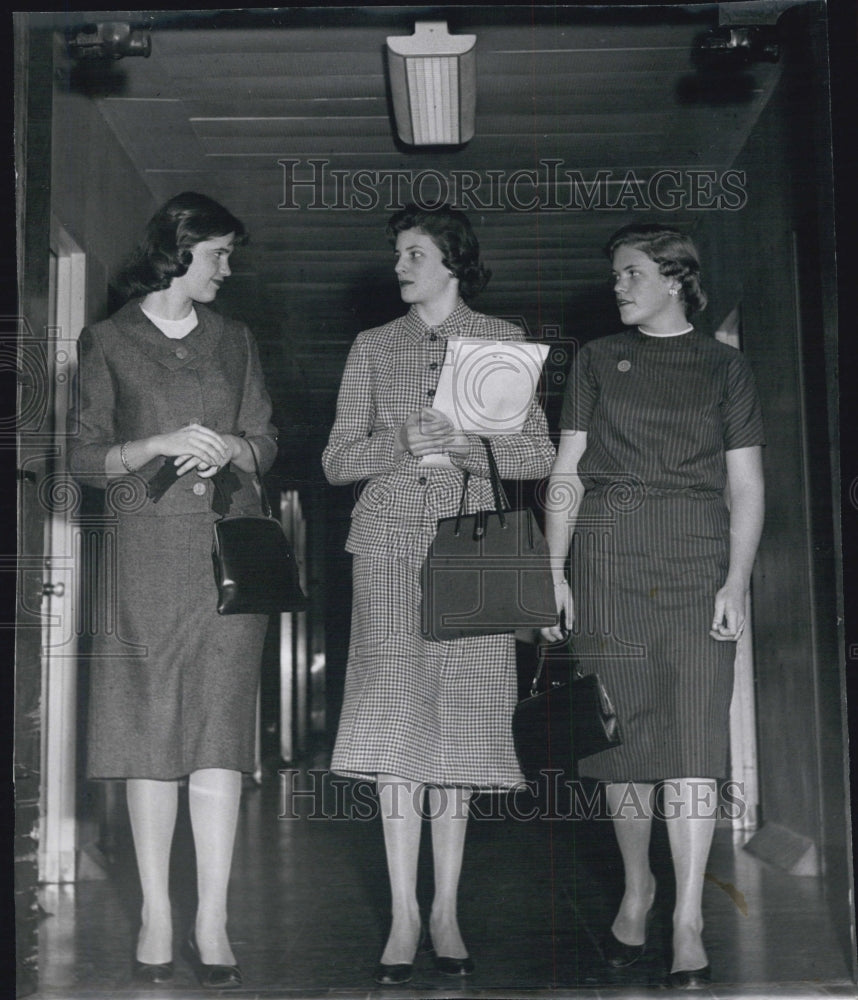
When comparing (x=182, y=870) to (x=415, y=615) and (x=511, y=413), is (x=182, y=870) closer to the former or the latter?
(x=415, y=615)

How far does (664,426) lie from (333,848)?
1992mm

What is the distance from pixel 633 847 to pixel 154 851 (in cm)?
128

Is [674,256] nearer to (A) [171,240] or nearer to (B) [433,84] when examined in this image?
(B) [433,84]

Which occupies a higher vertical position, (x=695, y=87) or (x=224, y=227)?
(x=695, y=87)

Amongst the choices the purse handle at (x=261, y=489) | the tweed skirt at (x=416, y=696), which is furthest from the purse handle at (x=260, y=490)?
the tweed skirt at (x=416, y=696)

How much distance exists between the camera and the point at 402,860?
329 cm

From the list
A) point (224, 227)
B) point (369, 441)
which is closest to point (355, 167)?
point (224, 227)

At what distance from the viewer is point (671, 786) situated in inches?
132

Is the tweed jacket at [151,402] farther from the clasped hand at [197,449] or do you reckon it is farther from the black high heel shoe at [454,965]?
the black high heel shoe at [454,965]

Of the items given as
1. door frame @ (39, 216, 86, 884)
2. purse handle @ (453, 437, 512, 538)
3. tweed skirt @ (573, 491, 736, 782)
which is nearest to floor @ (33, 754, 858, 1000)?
door frame @ (39, 216, 86, 884)

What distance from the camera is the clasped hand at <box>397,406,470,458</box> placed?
3.37 metres

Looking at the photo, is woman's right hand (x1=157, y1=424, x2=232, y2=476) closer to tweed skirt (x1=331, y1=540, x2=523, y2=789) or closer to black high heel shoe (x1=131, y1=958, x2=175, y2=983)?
tweed skirt (x1=331, y1=540, x2=523, y2=789)

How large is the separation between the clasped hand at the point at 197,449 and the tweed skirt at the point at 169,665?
0.14m

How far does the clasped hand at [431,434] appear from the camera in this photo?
11.1ft
